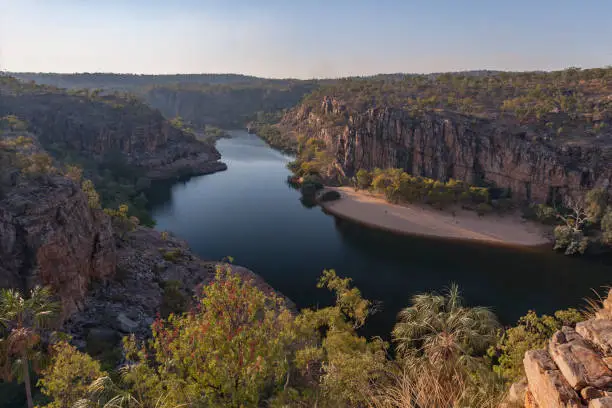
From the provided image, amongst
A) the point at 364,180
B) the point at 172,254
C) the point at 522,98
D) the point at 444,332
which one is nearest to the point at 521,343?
the point at 444,332

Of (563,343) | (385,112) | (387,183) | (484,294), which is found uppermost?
(385,112)

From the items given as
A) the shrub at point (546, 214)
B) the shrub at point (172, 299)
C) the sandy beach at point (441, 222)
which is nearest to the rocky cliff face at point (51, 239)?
the shrub at point (172, 299)

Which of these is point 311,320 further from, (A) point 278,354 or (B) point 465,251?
(B) point 465,251

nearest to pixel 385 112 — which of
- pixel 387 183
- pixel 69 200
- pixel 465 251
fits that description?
pixel 387 183

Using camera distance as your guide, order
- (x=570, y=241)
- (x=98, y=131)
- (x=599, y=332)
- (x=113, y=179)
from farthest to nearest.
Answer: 1. (x=98, y=131)
2. (x=113, y=179)
3. (x=570, y=241)
4. (x=599, y=332)

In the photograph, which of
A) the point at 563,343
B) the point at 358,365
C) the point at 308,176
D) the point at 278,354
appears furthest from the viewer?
the point at 308,176

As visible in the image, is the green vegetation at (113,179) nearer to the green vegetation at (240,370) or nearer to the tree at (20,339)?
the tree at (20,339)

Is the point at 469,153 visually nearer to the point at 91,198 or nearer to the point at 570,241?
the point at 570,241
